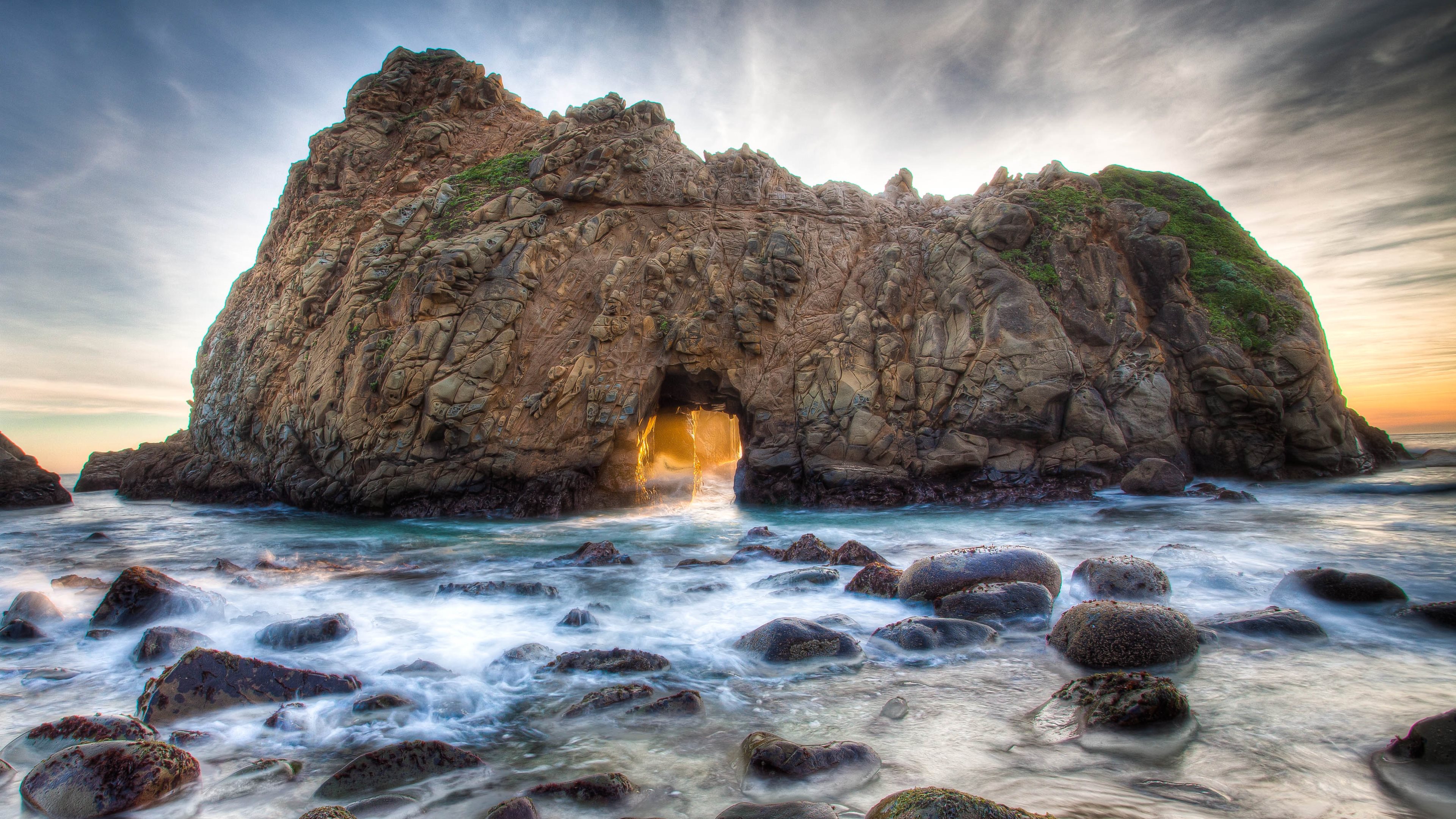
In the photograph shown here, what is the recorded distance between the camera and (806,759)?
3.60 metres

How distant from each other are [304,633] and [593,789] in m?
4.58

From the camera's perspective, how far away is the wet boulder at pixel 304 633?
633 centimetres

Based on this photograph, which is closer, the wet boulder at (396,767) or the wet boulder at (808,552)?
the wet boulder at (396,767)

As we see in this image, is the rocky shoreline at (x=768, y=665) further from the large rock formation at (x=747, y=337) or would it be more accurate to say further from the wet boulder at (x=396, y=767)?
the large rock formation at (x=747, y=337)

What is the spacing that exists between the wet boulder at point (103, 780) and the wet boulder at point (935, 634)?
5.33 m

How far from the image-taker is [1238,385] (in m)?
17.9

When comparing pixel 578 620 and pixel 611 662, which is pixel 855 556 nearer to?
pixel 578 620

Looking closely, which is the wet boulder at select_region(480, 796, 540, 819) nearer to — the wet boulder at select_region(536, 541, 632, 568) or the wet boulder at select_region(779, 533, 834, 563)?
the wet boulder at select_region(779, 533, 834, 563)

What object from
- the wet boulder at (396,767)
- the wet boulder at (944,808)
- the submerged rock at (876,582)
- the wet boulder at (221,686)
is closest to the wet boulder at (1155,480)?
the submerged rock at (876,582)

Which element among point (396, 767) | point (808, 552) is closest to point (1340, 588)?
point (808, 552)

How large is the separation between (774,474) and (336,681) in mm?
15378

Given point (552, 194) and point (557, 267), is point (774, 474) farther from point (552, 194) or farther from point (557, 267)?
point (552, 194)

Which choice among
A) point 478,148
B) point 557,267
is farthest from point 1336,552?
point 478,148

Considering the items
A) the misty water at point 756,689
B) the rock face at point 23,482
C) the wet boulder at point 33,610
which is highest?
the rock face at point 23,482
